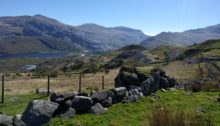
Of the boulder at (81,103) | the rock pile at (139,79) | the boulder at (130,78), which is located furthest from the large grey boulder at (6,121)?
the boulder at (130,78)

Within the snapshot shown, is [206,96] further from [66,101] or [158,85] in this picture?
[66,101]

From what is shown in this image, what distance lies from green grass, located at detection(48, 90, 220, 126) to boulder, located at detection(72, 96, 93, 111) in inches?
24.6

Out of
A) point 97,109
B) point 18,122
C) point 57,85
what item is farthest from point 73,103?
point 57,85

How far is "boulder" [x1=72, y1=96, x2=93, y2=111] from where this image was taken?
17.9 m

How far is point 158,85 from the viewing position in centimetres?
2309

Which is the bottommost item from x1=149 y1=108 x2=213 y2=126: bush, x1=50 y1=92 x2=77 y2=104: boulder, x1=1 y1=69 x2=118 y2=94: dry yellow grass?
x1=1 y1=69 x2=118 y2=94: dry yellow grass

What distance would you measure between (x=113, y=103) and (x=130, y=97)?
1.15 meters

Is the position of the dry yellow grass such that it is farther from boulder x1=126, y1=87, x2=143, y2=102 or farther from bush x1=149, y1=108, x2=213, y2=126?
bush x1=149, y1=108, x2=213, y2=126

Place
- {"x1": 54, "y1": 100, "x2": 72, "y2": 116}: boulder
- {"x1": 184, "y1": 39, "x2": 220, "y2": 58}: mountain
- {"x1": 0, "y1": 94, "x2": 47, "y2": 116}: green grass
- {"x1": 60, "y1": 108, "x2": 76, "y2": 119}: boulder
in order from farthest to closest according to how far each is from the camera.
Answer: {"x1": 184, "y1": 39, "x2": 220, "y2": 58}: mountain
{"x1": 0, "y1": 94, "x2": 47, "y2": 116}: green grass
{"x1": 54, "y1": 100, "x2": 72, "y2": 116}: boulder
{"x1": 60, "y1": 108, "x2": 76, "y2": 119}: boulder

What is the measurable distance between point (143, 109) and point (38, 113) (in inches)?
207

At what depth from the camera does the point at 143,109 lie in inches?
729

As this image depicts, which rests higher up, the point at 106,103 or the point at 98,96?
the point at 98,96

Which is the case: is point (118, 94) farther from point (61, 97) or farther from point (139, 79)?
point (139, 79)

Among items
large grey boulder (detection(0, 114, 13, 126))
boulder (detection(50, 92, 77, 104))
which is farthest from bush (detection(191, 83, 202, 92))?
large grey boulder (detection(0, 114, 13, 126))
